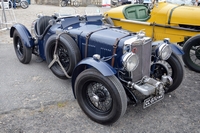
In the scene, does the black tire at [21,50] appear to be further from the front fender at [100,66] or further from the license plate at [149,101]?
the license plate at [149,101]

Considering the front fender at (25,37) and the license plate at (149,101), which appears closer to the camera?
the license plate at (149,101)

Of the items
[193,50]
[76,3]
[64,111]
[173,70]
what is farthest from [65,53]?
[76,3]

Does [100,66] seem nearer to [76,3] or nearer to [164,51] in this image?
[164,51]

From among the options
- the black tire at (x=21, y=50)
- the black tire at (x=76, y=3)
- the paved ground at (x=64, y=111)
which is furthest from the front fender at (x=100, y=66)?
the black tire at (x=76, y=3)

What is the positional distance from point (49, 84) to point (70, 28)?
1.10m

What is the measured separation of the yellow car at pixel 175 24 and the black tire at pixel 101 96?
2665mm

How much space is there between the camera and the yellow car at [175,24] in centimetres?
453

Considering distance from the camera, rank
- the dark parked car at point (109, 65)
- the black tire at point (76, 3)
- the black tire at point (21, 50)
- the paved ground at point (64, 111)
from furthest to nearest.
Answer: the black tire at point (76, 3)
the black tire at point (21, 50)
the paved ground at point (64, 111)
the dark parked car at point (109, 65)

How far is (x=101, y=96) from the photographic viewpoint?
269 cm

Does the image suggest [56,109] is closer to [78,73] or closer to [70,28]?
[78,73]

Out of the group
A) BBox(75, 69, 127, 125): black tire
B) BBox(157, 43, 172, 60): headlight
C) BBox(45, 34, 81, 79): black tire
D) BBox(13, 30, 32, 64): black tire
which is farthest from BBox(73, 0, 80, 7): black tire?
BBox(75, 69, 127, 125): black tire

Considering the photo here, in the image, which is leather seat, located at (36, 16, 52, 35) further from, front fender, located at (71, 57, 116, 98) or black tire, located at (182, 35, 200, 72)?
black tire, located at (182, 35, 200, 72)

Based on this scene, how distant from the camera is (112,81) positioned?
244 centimetres

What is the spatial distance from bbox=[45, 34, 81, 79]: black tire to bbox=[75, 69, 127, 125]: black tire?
23.4 inches
